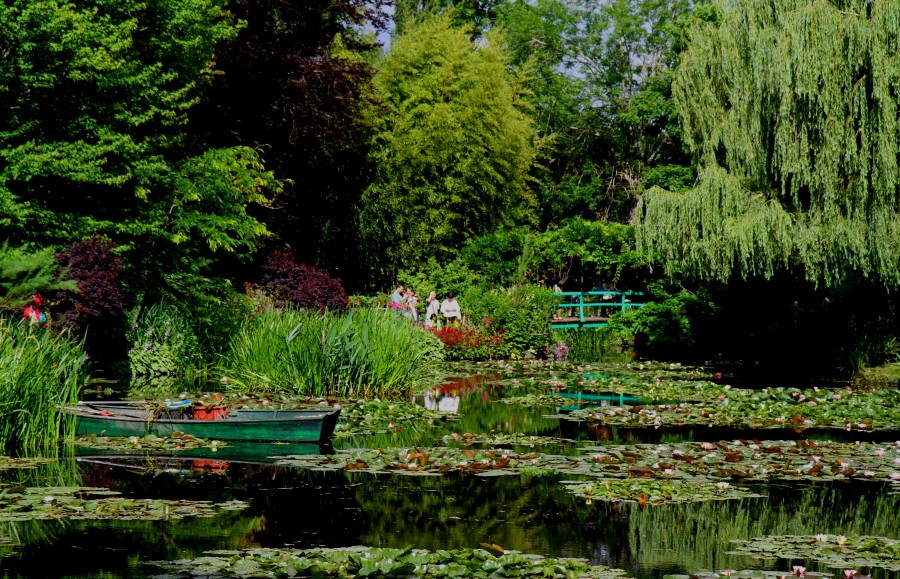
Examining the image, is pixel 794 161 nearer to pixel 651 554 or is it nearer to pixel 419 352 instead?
pixel 419 352

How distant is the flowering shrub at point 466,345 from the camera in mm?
27125

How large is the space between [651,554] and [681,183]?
35367 millimetres

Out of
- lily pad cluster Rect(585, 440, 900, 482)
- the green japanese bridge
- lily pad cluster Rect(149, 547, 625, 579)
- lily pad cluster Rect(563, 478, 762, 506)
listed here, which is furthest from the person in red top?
the green japanese bridge

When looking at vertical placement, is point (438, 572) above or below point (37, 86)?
below

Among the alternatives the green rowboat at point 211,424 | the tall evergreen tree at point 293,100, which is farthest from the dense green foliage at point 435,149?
the green rowboat at point 211,424

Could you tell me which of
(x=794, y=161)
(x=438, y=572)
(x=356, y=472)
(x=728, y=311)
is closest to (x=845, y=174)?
(x=794, y=161)

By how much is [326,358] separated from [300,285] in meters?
9.37

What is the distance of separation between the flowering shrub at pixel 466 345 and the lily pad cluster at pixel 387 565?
65.2 ft

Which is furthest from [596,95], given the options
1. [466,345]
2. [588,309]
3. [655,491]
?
[655,491]

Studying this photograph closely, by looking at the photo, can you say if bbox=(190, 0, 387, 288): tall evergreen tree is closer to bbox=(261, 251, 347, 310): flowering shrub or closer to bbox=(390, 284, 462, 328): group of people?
bbox=(261, 251, 347, 310): flowering shrub

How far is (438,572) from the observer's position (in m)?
6.75

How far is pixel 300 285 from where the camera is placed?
25547mm

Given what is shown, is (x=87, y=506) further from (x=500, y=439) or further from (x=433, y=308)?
(x=433, y=308)

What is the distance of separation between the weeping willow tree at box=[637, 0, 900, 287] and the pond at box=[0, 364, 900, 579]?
7.66 meters
